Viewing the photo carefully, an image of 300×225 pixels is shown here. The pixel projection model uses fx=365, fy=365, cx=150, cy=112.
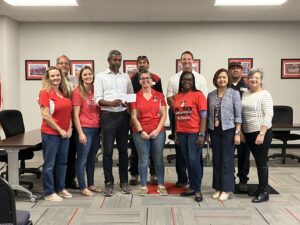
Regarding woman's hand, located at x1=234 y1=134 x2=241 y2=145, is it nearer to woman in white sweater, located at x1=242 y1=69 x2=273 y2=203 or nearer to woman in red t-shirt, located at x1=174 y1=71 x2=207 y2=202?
woman in white sweater, located at x1=242 y1=69 x2=273 y2=203

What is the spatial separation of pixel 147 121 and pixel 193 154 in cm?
57

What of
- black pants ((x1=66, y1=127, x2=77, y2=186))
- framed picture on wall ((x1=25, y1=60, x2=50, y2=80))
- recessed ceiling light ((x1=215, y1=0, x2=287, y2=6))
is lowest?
black pants ((x1=66, y1=127, x2=77, y2=186))

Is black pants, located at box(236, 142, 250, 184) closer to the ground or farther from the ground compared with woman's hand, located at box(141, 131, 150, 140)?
closer to the ground

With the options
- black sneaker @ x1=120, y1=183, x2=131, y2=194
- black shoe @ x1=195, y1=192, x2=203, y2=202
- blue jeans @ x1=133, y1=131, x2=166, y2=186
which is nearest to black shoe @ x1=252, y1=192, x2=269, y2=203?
black shoe @ x1=195, y1=192, x2=203, y2=202

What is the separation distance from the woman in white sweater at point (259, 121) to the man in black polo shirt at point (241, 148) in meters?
0.29

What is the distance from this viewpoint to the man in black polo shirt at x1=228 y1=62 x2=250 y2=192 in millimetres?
3961

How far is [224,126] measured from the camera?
11.6ft

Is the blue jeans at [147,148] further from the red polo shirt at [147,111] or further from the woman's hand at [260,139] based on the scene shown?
the woman's hand at [260,139]

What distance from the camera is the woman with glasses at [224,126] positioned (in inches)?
139

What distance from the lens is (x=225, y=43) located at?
279 inches

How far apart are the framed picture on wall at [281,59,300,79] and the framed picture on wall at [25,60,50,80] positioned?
4573 millimetres

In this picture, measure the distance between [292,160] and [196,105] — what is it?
10.4 ft

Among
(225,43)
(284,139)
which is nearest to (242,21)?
(225,43)

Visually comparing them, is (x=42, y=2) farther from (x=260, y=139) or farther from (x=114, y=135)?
(x=260, y=139)
